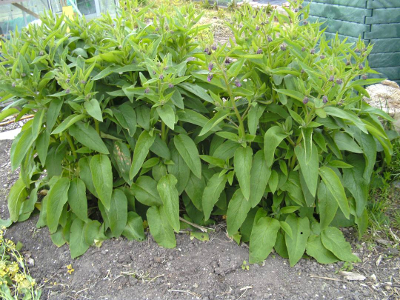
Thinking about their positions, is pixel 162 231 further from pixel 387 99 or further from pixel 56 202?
pixel 387 99

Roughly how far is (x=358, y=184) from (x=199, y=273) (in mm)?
1160

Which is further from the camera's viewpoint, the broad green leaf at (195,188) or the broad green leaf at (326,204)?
the broad green leaf at (195,188)

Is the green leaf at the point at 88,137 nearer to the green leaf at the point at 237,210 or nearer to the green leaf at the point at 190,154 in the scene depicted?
the green leaf at the point at 190,154

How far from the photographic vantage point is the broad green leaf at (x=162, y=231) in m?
2.60

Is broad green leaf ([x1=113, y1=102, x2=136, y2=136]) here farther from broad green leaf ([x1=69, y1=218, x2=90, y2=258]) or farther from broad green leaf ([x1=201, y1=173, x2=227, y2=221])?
broad green leaf ([x1=69, y1=218, x2=90, y2=258])

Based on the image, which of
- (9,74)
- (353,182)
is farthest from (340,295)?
(9,74)

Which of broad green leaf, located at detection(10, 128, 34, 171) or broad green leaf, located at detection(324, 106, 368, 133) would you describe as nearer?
broad green leaf, located at detection(324, 106, 368, 133)

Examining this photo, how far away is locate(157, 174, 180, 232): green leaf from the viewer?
8.02 ft

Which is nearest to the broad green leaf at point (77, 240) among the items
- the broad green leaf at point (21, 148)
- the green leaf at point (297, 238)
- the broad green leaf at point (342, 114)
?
the broad green leaf at point (21, 148)

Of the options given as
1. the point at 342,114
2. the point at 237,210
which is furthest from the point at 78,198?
the point at 342,114

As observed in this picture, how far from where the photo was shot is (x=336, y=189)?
2324mm

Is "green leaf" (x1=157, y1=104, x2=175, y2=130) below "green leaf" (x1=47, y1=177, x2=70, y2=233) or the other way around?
the other way around

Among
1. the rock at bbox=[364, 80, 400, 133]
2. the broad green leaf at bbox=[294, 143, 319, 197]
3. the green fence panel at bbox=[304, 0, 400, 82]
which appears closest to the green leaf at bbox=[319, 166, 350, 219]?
the broad green leaf at bbox=[294, 143, 319, 197]

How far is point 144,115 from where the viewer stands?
2441 millimetres
